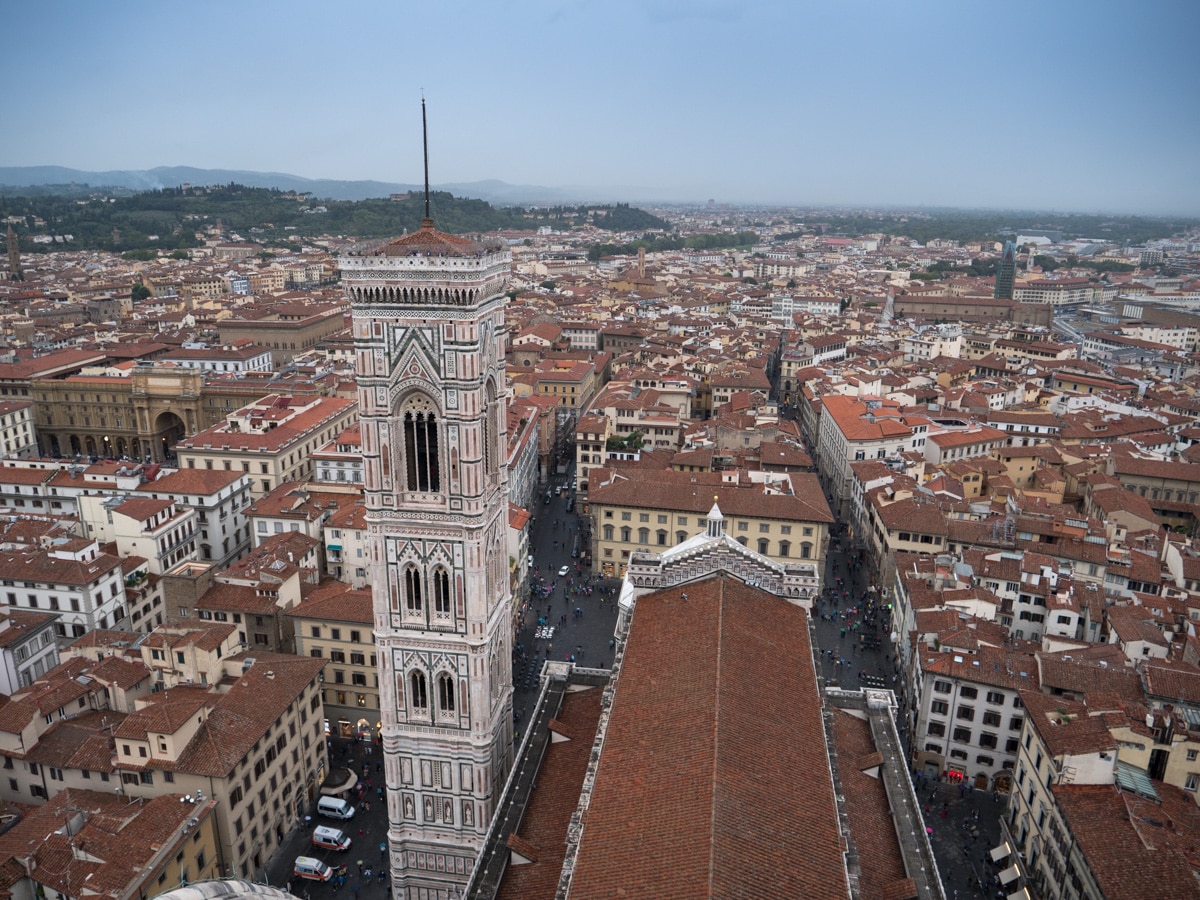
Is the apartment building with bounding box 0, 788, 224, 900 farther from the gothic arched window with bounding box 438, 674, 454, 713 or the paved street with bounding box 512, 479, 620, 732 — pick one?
the paved street with bounding box 512, 479, 620, 732

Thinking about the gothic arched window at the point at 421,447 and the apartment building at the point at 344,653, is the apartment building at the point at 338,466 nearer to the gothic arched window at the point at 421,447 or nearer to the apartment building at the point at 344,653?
the apartment building at the point at 344,653

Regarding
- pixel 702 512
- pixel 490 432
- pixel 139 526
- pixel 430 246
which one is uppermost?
pixel 430 246

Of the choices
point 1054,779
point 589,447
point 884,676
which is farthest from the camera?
point 589,447

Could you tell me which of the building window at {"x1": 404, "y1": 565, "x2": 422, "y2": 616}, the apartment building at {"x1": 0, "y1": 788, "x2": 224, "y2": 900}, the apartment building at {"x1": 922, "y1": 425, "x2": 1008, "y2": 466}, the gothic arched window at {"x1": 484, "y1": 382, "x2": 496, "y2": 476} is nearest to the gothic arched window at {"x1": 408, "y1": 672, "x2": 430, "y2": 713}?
the building window at {"x1": 404, "y1": 565, "x2": 422, "y2": 616}

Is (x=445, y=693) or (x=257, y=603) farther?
(x=257, y=603)

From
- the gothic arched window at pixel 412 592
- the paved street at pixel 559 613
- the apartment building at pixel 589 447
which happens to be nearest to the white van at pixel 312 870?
the paved street at pixel 559 613

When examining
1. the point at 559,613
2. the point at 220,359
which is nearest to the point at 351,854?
the point at 559,613

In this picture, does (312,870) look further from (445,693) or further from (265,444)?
(265,444)

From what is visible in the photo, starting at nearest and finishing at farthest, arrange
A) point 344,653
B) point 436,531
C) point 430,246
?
point 430,246
point 436,531
point 344,653
